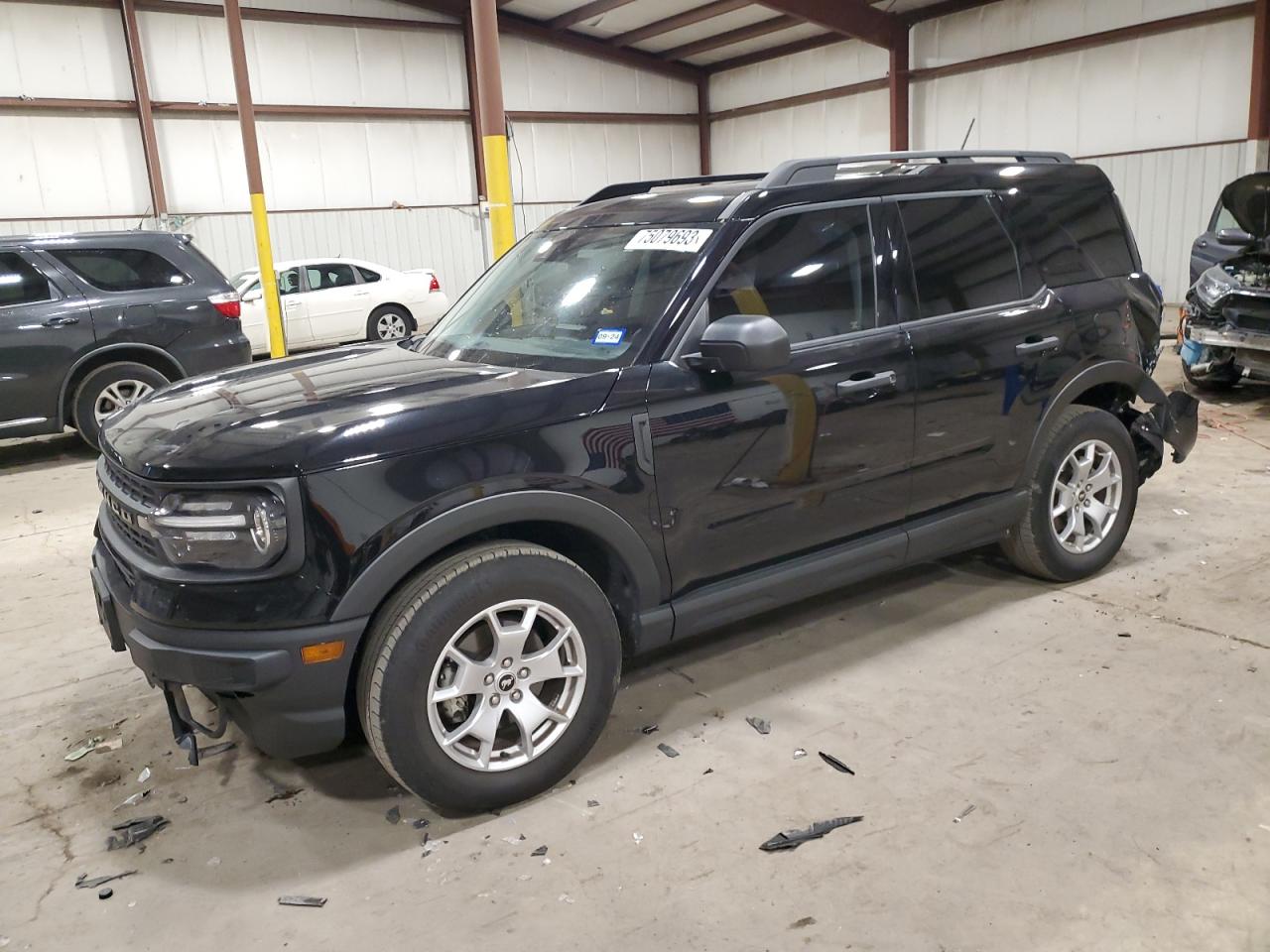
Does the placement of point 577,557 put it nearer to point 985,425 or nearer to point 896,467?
point 896,467

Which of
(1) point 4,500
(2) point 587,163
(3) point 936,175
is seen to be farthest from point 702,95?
(3) point 936,175

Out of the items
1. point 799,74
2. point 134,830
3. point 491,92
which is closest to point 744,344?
point 134,830

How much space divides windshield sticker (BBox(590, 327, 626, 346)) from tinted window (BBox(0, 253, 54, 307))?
6.28m

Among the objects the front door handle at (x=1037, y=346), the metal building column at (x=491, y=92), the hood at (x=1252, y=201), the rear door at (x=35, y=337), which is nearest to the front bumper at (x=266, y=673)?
the front door handle at (x=1037, y=346)

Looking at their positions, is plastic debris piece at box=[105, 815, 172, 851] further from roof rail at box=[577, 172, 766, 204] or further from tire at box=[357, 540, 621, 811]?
roof rail at box=[577, 172, 766, 204]

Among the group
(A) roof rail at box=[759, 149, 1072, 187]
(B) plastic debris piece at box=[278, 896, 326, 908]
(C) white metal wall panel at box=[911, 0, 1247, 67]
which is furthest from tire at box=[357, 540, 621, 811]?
(C) white metal wall panel at box=[911, 0, 1247, 67]

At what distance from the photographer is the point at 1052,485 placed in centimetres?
407

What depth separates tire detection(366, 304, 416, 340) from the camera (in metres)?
13.9

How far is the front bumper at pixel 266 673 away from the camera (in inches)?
99.0

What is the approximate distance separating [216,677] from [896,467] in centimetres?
230

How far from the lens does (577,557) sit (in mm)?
3082

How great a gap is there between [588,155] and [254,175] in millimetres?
10305

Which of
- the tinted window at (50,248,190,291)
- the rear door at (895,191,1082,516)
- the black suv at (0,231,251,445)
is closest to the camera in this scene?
the rear door at (895,191,1082,516)

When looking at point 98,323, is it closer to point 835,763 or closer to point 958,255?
point 958,255
